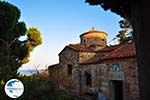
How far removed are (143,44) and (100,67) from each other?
18048mm

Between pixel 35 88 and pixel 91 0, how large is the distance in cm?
773

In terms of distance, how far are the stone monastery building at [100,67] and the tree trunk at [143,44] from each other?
1257cm

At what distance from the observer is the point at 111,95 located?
21375 millimetres

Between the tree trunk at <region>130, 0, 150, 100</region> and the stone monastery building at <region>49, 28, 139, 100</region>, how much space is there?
12570 millimetres

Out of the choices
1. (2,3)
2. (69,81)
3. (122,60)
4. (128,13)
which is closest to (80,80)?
(69,81)

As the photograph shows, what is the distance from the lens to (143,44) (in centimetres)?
568

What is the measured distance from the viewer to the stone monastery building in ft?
62.0

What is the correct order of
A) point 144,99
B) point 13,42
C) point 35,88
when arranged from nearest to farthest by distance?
point 144,99 < point 35,88 < point 13,42

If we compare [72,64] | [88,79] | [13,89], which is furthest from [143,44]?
[72,64]

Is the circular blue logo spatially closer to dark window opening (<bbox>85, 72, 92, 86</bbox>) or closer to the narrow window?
the narrow window

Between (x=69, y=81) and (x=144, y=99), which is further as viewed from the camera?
(x=69, y=81)

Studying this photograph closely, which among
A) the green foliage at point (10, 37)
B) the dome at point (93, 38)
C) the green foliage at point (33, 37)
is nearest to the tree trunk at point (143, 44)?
the green foliage at point (10, 37)

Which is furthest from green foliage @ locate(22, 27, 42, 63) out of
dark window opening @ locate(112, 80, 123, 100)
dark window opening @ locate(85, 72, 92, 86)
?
dark window opening @ locate(112, 80, 123, 100)

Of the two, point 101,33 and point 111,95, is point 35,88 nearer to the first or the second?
point 111,95
